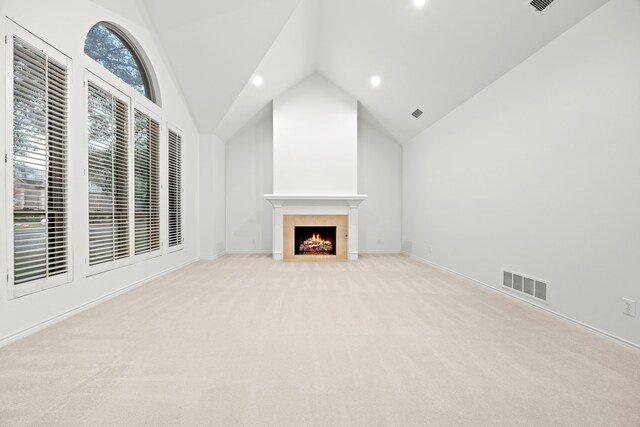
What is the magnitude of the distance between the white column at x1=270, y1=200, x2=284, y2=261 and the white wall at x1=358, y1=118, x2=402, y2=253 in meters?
2.08

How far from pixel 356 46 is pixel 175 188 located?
391 cm

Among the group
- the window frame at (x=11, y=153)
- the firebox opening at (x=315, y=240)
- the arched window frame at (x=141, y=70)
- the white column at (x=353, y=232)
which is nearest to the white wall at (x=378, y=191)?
the white column at (x=353, y=232)

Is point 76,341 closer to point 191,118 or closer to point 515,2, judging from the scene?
point 191,118

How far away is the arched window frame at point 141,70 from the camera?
3.09 metres

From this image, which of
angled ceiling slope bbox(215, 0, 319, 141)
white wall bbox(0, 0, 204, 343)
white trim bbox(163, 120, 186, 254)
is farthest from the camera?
white trim bbox(163, 120, 186, 254)

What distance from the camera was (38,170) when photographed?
2377mm

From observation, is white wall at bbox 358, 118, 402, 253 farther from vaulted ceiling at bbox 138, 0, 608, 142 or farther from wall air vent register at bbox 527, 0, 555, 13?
wall air vent register at bbox 527, 0, 555, 13

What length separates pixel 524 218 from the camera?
10.2 feet

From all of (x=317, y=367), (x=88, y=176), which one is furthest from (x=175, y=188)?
(x=317, y=367)

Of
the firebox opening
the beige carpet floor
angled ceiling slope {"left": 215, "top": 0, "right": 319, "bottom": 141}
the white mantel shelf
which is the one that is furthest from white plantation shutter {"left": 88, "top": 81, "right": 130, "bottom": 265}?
the firebox opening

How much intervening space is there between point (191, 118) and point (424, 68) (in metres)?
4.27

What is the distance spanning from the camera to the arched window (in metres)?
3.20

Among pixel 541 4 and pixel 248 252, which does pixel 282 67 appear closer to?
pixel 541 4

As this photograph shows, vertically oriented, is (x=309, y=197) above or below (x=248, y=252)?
above
